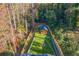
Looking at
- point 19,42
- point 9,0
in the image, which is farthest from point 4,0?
point 19,42

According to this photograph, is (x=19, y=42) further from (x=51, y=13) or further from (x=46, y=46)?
(x=51, y=13)

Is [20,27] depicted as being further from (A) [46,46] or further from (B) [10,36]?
(A) [46,46]

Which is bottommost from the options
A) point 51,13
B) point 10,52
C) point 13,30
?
point 10,52

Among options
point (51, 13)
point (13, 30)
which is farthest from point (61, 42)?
point (13, 30)

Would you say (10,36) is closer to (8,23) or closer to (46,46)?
(8,23)

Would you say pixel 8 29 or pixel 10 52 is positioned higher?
pixel 8 29

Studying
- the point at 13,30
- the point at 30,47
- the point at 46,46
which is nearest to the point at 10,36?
the point at 13,30

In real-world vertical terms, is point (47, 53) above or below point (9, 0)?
below
